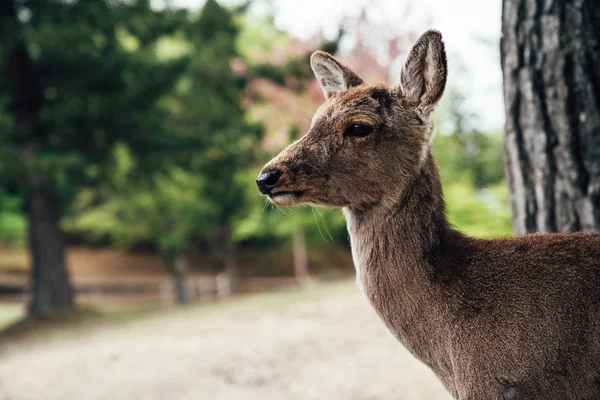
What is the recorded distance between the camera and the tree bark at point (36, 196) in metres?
10.7

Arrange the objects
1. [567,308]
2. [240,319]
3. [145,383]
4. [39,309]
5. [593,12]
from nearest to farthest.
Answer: [567,308] < [593,12] < [145,383] < [240,319] < [39,309]

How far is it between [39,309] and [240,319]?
4456mm

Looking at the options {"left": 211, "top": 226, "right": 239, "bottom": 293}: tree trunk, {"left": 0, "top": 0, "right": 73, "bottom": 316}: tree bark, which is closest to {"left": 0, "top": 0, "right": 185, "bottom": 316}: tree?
{"left": 0, "top": 0, "right": 73, "bottom": 316}: tree bark

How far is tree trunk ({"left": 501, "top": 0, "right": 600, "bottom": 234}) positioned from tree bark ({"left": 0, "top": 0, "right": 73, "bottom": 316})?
9142 millimetres

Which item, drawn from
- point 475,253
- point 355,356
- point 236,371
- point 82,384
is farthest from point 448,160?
point 475,253

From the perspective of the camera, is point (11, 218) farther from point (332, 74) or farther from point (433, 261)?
point (433, 261)

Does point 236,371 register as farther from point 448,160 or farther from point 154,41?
point 448,160

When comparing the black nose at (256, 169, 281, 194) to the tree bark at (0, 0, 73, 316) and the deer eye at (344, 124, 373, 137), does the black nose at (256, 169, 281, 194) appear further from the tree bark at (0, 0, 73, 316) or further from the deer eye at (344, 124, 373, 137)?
the tree bark at (0, 0, 73, 316)

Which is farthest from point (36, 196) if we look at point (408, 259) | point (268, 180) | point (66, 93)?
point (408, 259)

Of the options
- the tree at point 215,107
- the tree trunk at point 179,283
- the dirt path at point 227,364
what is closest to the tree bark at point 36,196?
the dirt path at point 227,364

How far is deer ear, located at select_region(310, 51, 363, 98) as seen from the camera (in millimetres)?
2307

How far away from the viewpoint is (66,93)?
10609mm

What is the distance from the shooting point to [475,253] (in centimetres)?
205

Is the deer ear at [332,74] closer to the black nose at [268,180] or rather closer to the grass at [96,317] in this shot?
the black nose at [268,180]
